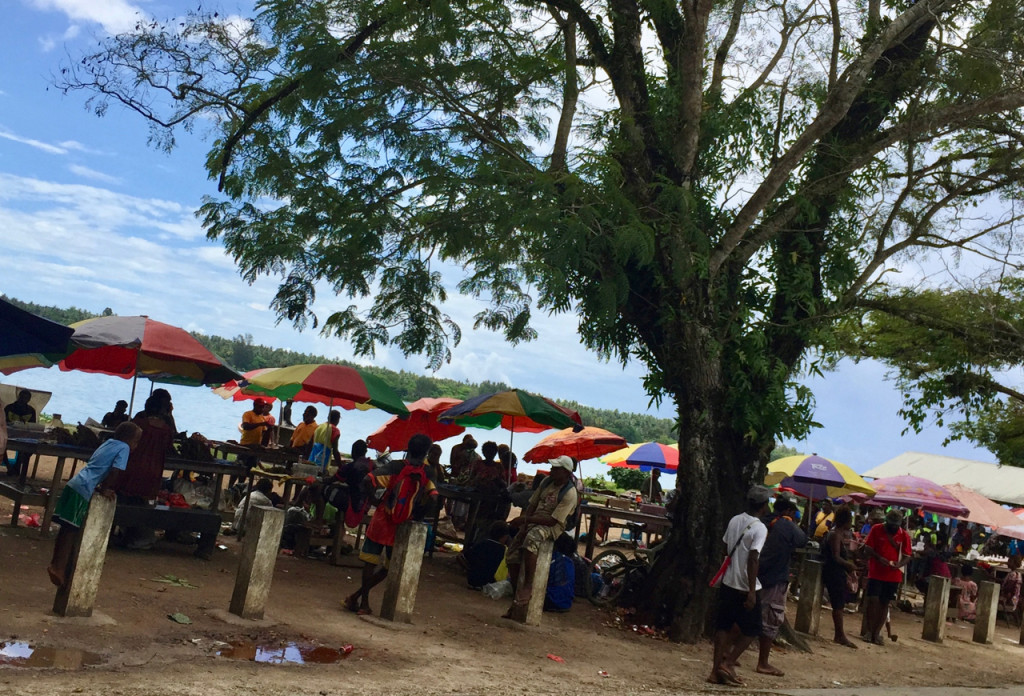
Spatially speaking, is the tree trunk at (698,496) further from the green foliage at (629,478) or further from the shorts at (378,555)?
Answer: the green foliage at (629,478)

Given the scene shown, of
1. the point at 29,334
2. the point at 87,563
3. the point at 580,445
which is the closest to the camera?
the point at 87,563

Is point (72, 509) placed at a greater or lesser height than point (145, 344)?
lesser

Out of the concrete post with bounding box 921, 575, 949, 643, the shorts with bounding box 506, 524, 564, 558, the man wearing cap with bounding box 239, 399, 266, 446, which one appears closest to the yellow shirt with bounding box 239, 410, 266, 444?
the man wearing cap with bounding box 239, 399, 266, 446

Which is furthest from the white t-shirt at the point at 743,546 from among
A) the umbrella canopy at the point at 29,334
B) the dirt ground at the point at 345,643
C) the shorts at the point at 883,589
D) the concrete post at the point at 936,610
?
the concrete post at the point at 936,610

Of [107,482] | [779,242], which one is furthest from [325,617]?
[779,242]

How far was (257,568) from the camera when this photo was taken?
7828 millimetres

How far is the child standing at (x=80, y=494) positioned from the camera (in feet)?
22.9

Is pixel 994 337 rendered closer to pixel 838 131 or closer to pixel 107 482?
pixel 838 131

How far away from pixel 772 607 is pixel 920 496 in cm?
953

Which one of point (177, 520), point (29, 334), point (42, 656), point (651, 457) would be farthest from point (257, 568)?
point (651, 457)

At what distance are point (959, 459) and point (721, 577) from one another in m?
23.8

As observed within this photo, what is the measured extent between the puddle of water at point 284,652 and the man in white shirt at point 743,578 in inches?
129

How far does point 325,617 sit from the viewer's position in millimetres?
8617

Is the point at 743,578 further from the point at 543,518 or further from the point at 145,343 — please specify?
the point at 145,343
